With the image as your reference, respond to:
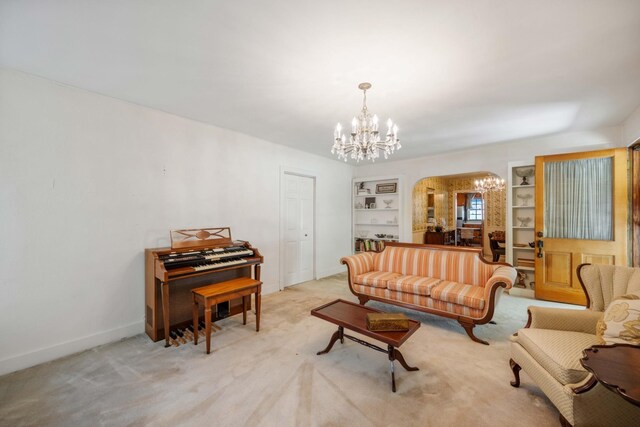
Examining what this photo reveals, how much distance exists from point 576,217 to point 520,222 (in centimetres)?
75

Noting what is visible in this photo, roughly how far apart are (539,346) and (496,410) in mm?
516

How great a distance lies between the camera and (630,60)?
2045mm

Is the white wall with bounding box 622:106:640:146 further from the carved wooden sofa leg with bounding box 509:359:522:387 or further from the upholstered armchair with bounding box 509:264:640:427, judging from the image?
the carved wooden sofa leg with bounding box 509:359:522:387

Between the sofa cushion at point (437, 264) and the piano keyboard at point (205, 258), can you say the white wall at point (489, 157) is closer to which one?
the sofa cushion at point (437, 264)

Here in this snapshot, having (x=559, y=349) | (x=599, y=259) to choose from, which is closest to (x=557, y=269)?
(x=599, y=259)

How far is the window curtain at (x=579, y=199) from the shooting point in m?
3.50

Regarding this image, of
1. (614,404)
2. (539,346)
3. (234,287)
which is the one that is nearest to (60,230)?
(234,287)

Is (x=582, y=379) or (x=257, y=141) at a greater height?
(x=257, y=141)

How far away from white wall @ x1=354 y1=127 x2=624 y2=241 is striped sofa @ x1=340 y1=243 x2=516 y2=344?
187 centimetres

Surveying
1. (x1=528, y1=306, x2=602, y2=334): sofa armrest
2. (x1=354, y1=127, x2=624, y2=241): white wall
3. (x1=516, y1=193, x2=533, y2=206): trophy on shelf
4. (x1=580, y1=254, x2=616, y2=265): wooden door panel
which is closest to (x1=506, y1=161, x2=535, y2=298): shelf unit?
(x1=516, y1=193, x2=533, y2=206): trophy on shelf

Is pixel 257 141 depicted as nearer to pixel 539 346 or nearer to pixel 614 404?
pixel 539 346

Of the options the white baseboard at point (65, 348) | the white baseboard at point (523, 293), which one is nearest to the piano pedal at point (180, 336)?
the white baseboard at point (65, 348)

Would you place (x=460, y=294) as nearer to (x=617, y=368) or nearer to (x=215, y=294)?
(x=617, y=368)

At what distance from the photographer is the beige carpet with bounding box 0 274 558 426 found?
5.43ft
